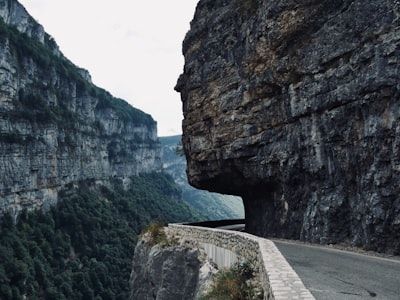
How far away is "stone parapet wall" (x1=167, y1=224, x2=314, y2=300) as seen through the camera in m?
8.22

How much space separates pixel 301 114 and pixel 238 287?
1216 cm

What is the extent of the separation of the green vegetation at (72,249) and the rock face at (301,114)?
60209 mm

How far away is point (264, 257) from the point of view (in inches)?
465

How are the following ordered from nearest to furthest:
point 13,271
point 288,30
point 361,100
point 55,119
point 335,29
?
point 361,100 → point 335,29 → point 288,30 → point 13,271 → point 55,119

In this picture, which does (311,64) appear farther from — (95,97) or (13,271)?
(95,97)

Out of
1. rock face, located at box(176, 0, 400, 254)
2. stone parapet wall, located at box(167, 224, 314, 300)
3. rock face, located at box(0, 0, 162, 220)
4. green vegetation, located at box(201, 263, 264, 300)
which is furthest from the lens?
rock face, located at box(0, 0, 162, 220)

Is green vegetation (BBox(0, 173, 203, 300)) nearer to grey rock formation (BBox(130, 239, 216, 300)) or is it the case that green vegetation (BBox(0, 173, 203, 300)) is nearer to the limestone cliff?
the limestone cliff

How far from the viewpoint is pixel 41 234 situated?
4018 inches

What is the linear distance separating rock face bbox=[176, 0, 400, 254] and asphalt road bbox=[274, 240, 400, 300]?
8.99 ft

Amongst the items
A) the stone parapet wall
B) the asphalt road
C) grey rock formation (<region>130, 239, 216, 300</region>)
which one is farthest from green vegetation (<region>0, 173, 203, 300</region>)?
the asphalt road

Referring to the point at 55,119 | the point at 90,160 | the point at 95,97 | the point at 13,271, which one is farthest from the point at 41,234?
the point at 95,97

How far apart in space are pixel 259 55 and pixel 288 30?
9.35 feet

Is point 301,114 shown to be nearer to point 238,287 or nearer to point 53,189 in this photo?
point 238,287

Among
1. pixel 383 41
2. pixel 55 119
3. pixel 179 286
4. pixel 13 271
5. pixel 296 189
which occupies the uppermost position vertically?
pixel 55 119
